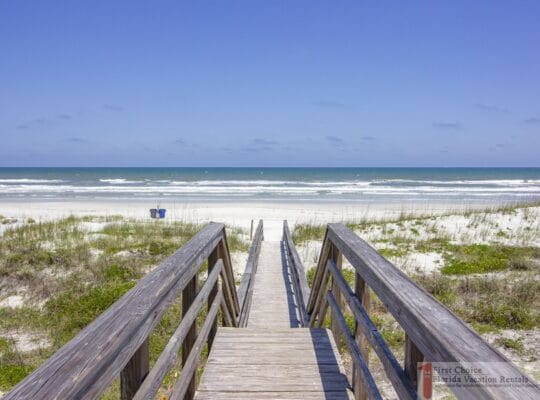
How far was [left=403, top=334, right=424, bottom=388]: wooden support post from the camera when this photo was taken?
69.6 inches

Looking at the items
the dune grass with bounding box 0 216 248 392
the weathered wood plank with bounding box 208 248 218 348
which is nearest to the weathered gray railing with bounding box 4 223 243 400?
the weathered wood plank with bounding box 208 248 218 348

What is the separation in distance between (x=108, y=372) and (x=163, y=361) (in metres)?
0.72

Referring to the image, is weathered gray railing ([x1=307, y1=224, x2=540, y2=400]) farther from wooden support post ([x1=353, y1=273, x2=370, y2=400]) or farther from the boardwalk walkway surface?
the boardwalk walkway surface

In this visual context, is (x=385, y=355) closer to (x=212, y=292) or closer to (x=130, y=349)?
(x=130, y=349)

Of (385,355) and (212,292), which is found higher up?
(385,355)

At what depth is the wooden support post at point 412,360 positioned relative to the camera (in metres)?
1.77

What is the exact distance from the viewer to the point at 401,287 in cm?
201

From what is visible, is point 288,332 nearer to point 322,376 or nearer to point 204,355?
point 322,376

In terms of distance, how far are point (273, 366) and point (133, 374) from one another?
2033mm

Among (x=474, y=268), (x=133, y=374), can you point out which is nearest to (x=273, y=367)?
(x=133, y=374)

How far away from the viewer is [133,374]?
5.90ft

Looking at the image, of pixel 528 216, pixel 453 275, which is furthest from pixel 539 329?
pixel 528 216

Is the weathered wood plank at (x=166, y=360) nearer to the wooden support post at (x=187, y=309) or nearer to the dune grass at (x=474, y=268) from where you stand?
the wooden support post at (x=187, y=309)

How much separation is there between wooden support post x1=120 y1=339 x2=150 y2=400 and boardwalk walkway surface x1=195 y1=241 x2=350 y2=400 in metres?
1.40
